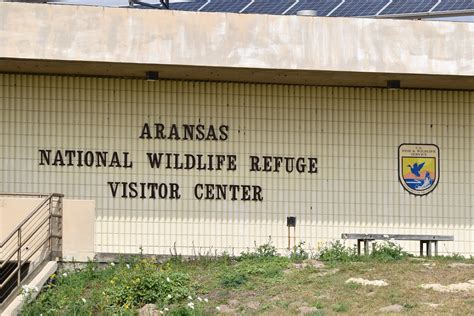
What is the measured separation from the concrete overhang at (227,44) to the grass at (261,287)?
3.46 meters

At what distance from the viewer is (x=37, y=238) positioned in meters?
20.7

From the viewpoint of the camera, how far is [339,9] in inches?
886

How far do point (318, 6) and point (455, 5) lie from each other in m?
2.60

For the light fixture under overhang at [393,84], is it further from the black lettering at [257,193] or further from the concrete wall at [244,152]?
the black lettering at [257,193]

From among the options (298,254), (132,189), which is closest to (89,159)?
(132,189)

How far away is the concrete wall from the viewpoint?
72.3 ft

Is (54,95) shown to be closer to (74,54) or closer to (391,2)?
(74,54)

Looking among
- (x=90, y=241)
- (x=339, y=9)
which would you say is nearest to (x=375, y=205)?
(x=339, y=9)

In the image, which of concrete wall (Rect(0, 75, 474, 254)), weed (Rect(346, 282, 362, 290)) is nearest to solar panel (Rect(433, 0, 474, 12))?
concrete wall (Rect(0, 75, 474, 254))

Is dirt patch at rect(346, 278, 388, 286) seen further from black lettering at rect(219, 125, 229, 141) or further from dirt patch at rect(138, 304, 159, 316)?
black lettering at rect(219, 125, 229, 141)

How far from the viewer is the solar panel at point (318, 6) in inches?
881

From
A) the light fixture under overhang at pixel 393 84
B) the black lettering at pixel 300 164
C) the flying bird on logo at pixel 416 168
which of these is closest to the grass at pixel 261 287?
the black lettering at pixel 300 164

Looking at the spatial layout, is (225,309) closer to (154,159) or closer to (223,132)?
(154,159)

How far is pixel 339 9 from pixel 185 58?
3.55m
